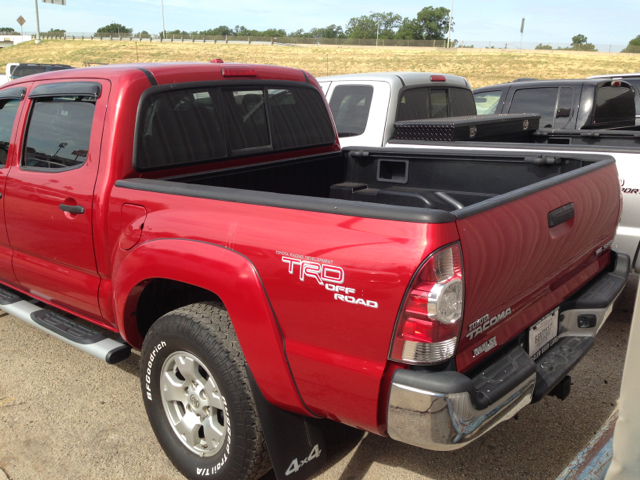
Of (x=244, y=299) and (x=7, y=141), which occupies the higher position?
(x=7, y=141)

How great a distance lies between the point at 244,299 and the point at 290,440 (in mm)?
645

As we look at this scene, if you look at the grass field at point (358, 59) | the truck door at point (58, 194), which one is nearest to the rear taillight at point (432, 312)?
the truck door at point (58, 194)

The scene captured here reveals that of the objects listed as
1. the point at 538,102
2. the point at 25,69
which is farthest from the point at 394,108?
the point at 25,69

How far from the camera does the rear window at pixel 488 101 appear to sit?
812 cm

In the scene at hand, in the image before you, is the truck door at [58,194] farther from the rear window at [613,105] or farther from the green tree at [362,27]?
the green tree at [362,27]

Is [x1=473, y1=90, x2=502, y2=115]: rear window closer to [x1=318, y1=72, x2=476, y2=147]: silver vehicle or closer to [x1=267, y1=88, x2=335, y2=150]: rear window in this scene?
[x1=318, y1=72, x2=476, y2=147]: silver vehicle

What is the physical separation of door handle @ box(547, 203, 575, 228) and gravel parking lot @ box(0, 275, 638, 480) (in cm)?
127

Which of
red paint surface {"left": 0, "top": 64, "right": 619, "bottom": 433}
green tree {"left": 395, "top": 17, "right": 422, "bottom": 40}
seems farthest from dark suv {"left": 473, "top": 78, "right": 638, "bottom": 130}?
green tree {"left": 395, "top": 17, "right": 422, "bottom": 40}

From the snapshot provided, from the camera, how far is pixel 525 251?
86.2 inches

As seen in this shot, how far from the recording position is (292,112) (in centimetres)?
389

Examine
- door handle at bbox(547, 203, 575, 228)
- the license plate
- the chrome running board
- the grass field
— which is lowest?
the chrome running board

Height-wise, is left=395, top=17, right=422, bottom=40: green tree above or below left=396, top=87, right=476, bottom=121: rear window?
above

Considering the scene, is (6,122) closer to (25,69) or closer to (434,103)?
(434,103)

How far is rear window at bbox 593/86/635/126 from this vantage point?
7.29m
